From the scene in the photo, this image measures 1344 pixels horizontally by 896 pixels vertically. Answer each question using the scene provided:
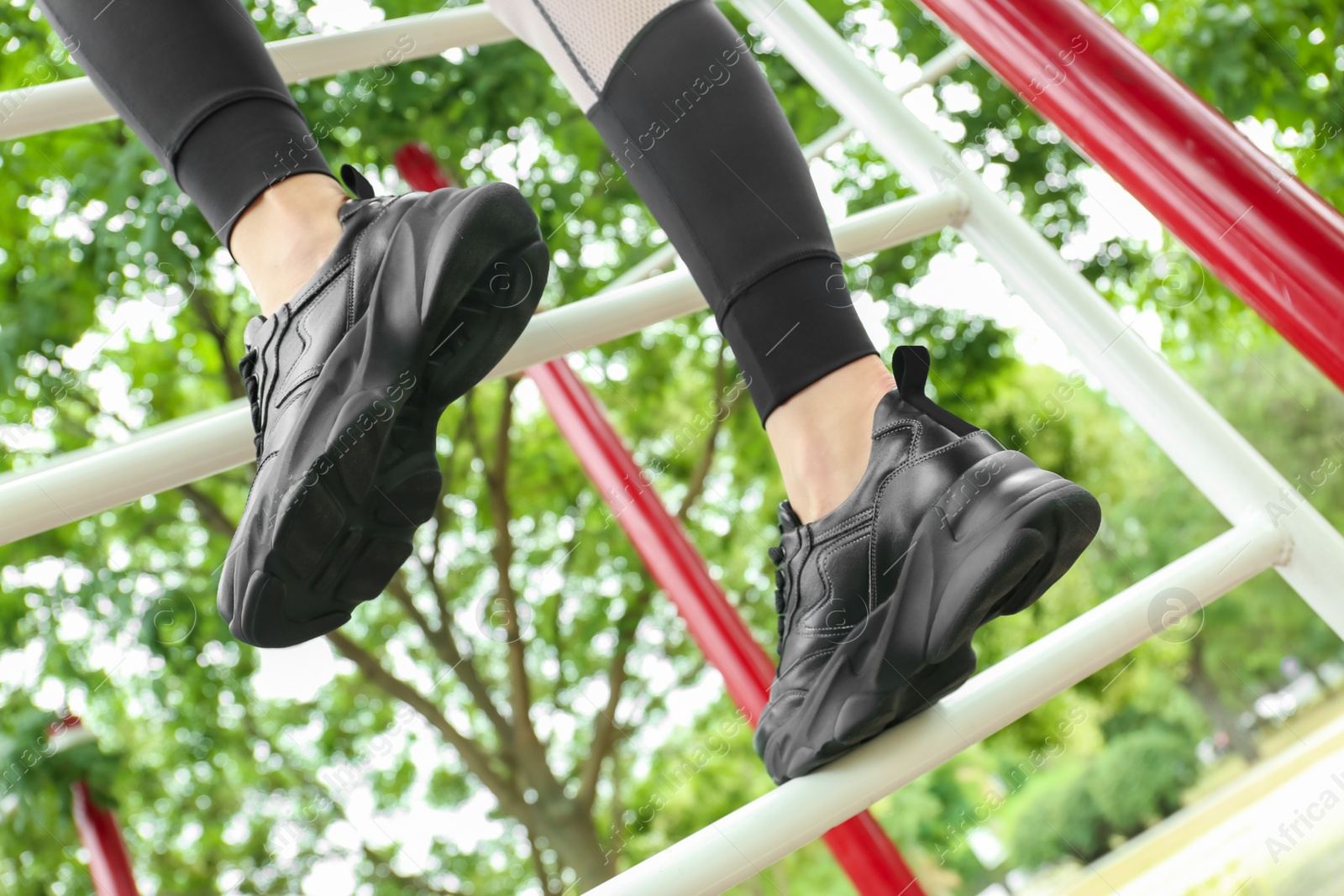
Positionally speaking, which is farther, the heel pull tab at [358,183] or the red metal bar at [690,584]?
the red metal bar at [690,584]

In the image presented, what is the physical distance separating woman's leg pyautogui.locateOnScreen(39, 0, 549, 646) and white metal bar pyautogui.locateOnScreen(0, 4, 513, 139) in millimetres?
198

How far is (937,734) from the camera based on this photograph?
1.91 feet

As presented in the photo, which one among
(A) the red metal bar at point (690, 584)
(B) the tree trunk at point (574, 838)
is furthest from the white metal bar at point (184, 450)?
(B) the tree trunk at point (574, 838)

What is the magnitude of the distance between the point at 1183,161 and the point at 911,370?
0.59 ft

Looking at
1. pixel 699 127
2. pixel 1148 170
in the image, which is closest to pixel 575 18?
pixel 699 127

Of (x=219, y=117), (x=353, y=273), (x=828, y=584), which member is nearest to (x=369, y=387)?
(x=353, y=273)

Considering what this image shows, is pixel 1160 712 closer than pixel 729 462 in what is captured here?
No

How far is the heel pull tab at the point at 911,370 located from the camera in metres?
0.57

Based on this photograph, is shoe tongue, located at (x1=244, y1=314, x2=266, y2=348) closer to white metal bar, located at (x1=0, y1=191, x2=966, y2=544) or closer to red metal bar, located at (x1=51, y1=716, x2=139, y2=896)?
white metal bar, located at (x1=0, y1=191, x2=966, y2=544)

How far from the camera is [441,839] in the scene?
5086mm

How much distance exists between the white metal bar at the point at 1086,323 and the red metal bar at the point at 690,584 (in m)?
0.50

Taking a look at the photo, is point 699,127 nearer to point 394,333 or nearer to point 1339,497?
point 394,333

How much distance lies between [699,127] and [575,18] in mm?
93

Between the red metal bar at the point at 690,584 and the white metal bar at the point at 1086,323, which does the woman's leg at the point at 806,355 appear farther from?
the red metal bar at the point at 690,584
